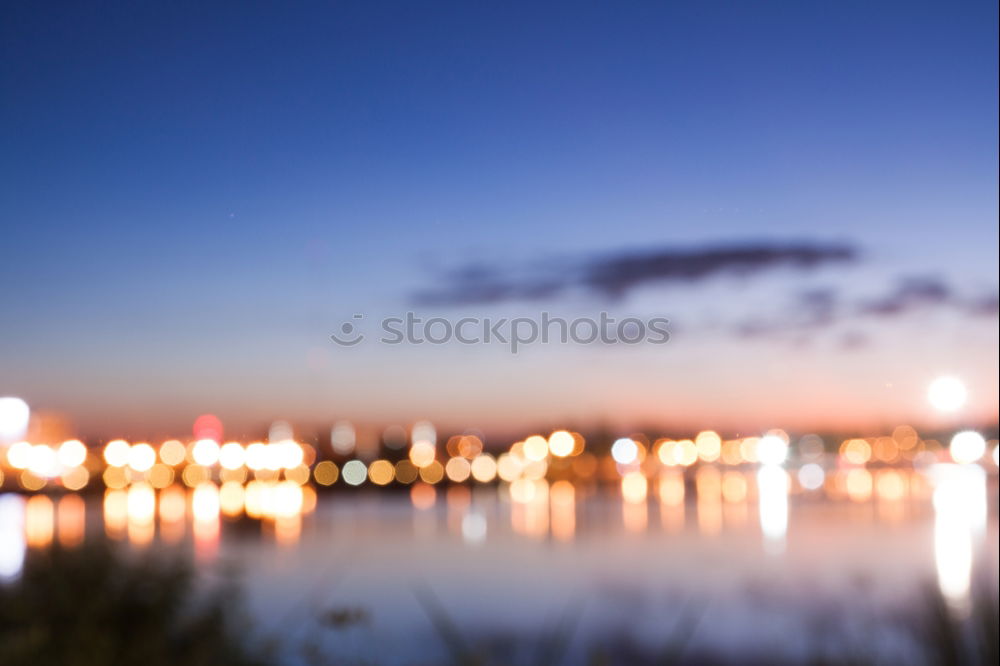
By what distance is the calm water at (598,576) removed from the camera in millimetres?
15289

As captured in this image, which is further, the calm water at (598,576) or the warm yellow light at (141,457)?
the warm yellow light at (141,457)

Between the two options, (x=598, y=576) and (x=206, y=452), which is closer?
(x=598, y=576)

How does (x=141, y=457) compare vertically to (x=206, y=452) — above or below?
below

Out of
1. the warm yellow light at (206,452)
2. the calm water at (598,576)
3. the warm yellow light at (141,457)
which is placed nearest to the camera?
the calm water at (598,576)

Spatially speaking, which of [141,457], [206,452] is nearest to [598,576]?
[206,452]

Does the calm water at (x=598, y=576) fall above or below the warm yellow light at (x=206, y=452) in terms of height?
above

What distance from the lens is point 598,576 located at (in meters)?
36.4

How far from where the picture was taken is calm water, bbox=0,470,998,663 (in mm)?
15289

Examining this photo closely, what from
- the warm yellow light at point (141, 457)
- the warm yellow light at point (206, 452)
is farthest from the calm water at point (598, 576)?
the warm yellow light at point (141, 457)

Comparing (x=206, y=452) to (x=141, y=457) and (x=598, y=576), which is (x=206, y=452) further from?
(x=598, y=576)

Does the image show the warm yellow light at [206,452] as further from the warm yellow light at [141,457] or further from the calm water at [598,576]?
the calm water at [598,576]

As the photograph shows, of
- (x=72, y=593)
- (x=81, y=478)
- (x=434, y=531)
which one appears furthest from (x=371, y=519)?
(x=81, y=478)

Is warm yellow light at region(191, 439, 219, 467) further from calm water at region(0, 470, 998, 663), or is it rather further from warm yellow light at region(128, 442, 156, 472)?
calm water at region(0, 470, 998, 663)

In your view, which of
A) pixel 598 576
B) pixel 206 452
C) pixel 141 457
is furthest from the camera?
pixel 141 457
